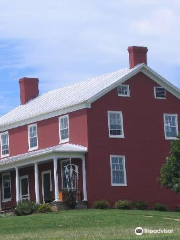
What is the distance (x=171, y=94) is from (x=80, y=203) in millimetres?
10145

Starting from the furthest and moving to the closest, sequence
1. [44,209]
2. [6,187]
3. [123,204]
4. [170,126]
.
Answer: [6,187], [170,126], [123,204], [44,209]

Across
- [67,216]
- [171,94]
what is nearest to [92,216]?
[67,216]

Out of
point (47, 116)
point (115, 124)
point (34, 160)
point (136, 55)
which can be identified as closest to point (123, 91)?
point (115, 124)

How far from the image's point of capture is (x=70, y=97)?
181 ft

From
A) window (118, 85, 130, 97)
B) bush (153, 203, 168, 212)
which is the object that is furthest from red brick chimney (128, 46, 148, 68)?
A: bush (153, 203, 168, 212)

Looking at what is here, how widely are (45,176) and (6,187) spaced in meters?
4.28

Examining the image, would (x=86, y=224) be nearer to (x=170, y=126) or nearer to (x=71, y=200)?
(x=71, y=200)

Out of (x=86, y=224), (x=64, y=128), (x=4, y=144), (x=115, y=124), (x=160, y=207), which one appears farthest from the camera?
(x=4, y=144)

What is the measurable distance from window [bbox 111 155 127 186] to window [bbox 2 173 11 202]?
8779mm

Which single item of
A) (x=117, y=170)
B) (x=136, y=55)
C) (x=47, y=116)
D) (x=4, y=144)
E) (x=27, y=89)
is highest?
(x=136, y=55)

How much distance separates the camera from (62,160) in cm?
5281

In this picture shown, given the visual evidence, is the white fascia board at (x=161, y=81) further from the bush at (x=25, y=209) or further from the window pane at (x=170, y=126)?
the bush at (x=25, y=209)

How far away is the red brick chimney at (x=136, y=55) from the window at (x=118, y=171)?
631 centimetres

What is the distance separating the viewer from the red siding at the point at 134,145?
2024 inches
